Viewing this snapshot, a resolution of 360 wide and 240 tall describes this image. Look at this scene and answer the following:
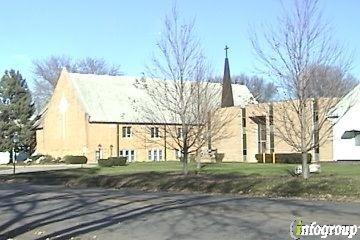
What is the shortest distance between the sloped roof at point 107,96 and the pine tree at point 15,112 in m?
8.21

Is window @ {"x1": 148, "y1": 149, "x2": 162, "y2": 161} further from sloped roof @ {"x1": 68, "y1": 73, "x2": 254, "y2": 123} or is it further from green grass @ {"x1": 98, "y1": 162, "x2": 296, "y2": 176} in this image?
green grass @ {"x1": 98, "y1": 162, "x2": 296, "y2": 176}

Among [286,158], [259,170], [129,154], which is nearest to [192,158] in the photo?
[286,158]

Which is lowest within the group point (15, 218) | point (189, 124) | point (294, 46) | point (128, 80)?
point (15, 218)

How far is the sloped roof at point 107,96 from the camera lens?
219 feet

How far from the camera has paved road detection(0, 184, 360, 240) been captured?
37.6 ft

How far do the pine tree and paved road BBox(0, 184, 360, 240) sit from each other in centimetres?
5403

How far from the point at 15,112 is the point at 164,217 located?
61.2 m

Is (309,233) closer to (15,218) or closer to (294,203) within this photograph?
(294,203)

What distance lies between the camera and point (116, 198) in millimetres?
19516

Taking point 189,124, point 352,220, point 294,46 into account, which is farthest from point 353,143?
point 352,220

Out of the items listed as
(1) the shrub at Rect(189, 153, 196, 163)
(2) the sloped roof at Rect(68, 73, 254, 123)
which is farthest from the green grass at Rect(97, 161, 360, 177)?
(2) the sloped roof at Rect(68, 73, 254, 123)

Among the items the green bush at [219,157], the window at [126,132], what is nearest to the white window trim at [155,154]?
the window at [126,132]

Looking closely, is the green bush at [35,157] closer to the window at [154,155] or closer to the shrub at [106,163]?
the window at [154,155]

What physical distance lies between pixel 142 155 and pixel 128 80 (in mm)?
10218
